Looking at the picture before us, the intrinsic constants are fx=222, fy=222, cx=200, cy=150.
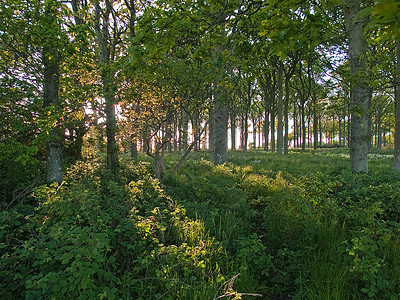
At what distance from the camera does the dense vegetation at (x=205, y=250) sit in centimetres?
246

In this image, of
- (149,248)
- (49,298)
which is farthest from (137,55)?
(49,298)

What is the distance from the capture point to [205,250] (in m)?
3.09

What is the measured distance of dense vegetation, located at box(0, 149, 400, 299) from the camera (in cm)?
246

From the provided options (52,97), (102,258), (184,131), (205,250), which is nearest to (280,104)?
(184,131)

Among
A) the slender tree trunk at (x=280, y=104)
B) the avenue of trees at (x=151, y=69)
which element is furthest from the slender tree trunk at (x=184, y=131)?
the slender tree trunk at (x=280, y=104)

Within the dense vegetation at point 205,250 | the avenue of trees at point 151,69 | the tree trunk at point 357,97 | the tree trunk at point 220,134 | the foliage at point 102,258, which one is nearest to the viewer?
the foliage at point 102,258

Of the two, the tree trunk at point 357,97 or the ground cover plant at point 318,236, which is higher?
the tree trunk at point 357,97

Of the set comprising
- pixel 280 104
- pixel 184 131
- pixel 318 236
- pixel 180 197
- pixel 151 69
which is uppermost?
Result: pixel 280 104

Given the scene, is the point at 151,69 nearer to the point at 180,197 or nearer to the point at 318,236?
the point at 180,197

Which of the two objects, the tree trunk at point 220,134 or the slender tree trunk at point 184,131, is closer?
the slender tree trunk at point 184,131

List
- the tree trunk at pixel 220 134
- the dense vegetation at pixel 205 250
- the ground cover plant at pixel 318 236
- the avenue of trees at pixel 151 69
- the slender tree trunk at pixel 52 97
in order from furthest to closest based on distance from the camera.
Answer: the tree trunk at pixel 220 134
the slender tree trunk at pixel 52 97
the avenue of trees at pixel 151 69
the ground cover plant at pixel 318 236
the dense vegetation at pixel 205 250

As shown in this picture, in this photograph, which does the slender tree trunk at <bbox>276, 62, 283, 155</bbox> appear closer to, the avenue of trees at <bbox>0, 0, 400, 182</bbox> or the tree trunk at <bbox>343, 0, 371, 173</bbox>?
the avenue of trees at <bbox>0, 0, 400, 182</bbox>

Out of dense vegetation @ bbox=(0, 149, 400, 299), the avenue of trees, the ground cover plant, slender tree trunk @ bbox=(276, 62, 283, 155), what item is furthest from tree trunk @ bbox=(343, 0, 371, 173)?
slender tree trunk @ bbox=(276, 62, 283, 155)

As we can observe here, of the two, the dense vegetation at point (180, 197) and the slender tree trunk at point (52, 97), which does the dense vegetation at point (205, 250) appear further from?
the slender tree trunk at point (52, 97)
